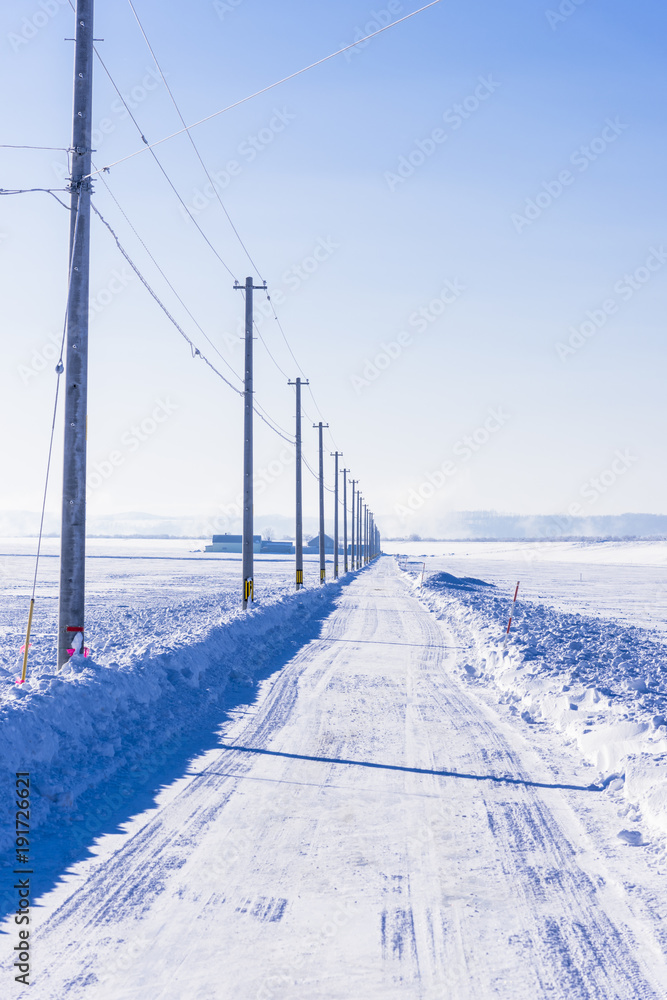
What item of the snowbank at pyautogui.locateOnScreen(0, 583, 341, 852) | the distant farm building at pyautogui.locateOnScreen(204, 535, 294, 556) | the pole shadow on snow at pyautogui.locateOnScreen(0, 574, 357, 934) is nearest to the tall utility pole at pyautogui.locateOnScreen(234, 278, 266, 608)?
the snowbank at pyautogui.locateOnScreen(0, 583, 341, 852)

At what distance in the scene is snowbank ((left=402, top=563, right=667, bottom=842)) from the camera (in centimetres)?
721

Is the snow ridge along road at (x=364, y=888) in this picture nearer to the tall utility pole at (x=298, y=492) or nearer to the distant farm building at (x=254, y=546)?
the tall utility pole at (x=298, y=492)

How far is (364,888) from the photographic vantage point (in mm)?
4895

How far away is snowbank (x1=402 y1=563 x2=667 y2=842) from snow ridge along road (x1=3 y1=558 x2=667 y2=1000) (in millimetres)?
395

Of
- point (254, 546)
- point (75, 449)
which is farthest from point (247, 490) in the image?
point (254, 546)

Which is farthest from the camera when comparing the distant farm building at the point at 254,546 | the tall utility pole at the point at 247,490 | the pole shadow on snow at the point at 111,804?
the distant farm building at the point at 254,546

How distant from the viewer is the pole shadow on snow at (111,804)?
5.00 m

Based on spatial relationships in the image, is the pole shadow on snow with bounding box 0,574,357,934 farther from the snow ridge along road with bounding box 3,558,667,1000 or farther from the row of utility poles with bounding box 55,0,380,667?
the row of utility poles with bounding box 55,0,380,667

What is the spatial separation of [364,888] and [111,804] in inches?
101

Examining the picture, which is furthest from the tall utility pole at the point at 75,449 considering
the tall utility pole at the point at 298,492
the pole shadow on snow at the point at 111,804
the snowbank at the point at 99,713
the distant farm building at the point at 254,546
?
the distant farm building at the point at 254,546

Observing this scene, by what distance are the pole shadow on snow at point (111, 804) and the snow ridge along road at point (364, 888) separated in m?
0.17

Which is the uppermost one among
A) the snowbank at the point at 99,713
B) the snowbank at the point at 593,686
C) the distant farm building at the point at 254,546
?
the snowbank at the point at 99,713

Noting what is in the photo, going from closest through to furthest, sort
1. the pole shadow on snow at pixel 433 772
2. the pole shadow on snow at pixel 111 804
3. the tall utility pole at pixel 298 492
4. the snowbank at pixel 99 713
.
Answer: the pole shadow on snow at pixel 111 804, the snowbank at pixel 99 713, the pole shadow on snow at pixel 433 772, the tall utility pole at pixel 298 492

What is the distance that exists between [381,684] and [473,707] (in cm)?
213
